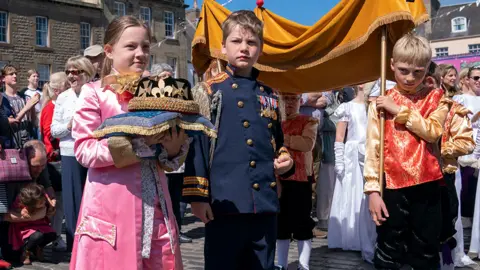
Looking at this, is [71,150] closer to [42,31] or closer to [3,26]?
[3,26]

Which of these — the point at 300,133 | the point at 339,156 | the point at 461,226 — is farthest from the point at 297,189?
the point at 461,226

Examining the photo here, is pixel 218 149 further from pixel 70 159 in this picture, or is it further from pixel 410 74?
pixel 70 159

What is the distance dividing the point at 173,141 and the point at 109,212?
453mm

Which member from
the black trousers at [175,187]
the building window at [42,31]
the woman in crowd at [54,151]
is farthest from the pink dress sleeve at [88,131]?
the building window at [42,31]

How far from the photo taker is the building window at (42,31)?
30.4 m

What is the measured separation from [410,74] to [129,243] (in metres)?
2.01

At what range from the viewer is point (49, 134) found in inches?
258

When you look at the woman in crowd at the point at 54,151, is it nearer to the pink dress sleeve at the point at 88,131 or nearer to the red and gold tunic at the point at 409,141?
the pink dress sleeve at the point at 88,131

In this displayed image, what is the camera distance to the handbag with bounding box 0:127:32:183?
5598 millimetres

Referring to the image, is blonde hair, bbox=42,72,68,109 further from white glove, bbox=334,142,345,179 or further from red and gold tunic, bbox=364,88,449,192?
red and gold tunic, bbox=364,88,449,192

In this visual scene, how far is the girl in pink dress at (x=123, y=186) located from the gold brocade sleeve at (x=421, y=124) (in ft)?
4.71

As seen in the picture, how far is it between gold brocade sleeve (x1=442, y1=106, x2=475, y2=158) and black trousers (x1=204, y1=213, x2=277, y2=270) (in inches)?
59.1

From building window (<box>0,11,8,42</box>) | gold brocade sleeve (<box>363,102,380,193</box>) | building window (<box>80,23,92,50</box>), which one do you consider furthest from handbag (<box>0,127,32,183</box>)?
→ building window (<box>80,23,92,50</box>)

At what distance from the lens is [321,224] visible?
298 inches
